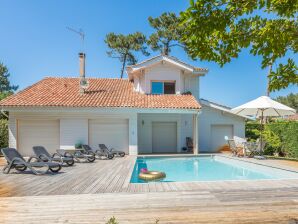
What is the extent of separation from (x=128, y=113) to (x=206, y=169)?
712 centimetres

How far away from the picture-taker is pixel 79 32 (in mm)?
21375

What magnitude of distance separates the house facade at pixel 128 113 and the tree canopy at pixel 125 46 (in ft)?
39.9

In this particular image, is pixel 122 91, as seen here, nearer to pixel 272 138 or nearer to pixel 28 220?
pixel 272 138

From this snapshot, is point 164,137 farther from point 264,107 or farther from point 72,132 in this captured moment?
point 264,107

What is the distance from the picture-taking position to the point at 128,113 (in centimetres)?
1762

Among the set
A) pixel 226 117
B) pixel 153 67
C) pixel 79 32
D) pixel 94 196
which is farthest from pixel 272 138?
pixel 79 32

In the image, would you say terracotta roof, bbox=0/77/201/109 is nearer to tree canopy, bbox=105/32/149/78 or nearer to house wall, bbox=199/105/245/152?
house wall, bbox=199/105/245/152

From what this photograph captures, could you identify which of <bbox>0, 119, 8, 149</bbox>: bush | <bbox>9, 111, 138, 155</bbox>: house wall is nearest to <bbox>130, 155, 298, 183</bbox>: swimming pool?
<bbox>9, 111, 138, 155</bbox>: house wall

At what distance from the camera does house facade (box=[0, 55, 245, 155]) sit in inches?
677

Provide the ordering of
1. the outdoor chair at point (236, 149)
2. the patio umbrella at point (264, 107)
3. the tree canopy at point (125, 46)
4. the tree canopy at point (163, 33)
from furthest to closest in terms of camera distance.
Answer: the tree canopy at point (125, 46) → the tree canopy at point (163, 33) → the outdoor chair at point (236, 149) → the patio umbrella at point (264, 107)

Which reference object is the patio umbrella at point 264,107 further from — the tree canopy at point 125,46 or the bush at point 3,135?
the tree canopy at point 125,46

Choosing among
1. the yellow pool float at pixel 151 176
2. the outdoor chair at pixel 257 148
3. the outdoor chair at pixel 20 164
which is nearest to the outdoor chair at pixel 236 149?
the outdoor chair at pixel 257 148

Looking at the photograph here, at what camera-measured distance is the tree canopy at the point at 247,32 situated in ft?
8.03

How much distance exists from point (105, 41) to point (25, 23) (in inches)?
757
